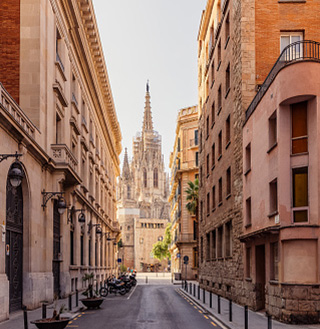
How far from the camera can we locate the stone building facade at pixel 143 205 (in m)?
158

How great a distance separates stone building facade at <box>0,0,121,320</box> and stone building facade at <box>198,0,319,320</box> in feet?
26.7

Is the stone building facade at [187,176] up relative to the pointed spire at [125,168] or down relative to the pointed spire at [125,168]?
down

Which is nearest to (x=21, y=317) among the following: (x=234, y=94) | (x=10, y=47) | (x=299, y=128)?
(x=299, y=128)

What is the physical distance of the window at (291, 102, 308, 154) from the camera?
59.3 feet

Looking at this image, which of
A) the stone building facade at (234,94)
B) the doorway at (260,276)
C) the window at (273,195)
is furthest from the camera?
the stone building facade at (234,94)

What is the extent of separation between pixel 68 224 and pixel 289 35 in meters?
15.2

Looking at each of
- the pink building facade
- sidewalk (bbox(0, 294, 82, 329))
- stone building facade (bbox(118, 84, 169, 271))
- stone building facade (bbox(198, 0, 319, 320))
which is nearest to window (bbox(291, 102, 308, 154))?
the pink building facade

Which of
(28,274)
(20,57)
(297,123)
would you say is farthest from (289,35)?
(28,274)

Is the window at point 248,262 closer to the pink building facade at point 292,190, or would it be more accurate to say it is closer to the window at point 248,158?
the pink building facade at point 292,190

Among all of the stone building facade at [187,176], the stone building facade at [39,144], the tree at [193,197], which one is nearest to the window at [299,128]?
the stone building facade at [39,144]

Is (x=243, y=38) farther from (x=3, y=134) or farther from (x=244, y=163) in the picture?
(x=3, y=134)

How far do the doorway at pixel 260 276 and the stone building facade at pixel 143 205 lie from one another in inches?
5262

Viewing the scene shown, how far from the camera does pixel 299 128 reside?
18266mm

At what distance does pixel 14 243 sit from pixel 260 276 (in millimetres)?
9707
